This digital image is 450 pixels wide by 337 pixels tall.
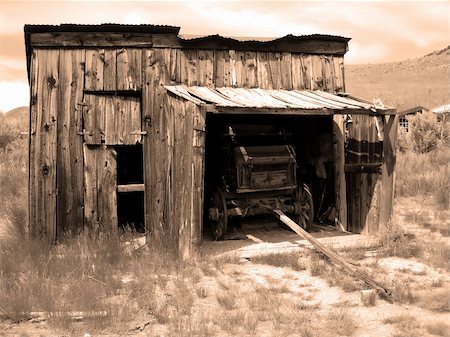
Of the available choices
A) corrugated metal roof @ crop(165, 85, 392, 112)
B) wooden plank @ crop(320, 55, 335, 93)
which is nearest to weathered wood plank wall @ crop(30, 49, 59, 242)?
corrugated metal roof @ crop(165, 85, 392, 112)

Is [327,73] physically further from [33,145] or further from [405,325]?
[405,325]

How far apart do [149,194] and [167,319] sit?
13.2 ft

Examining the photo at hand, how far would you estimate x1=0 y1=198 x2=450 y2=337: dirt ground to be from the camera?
5219mm

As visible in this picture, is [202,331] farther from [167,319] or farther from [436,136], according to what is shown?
[436,136]

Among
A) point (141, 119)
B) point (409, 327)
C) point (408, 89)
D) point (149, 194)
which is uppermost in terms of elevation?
point (408, 89)

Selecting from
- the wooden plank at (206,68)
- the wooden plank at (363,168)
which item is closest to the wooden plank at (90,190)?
the wooden plank at (206,68)

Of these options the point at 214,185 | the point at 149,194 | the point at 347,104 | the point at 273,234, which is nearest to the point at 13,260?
the point at 149,194

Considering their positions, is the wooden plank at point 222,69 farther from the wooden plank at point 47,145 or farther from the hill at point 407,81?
the hill at point 407,81

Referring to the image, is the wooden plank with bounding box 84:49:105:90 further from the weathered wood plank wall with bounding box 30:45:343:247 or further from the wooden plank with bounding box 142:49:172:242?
the wooden plank with bounding box 142:49:172:242

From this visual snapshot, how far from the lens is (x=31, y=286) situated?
6.09m

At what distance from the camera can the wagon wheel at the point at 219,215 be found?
372 inches

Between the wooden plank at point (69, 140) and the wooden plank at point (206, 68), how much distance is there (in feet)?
7.39

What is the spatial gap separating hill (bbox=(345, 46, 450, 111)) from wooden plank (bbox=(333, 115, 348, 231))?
135ft

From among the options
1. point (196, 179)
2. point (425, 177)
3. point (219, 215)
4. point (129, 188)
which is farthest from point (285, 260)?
point (425, 177)
